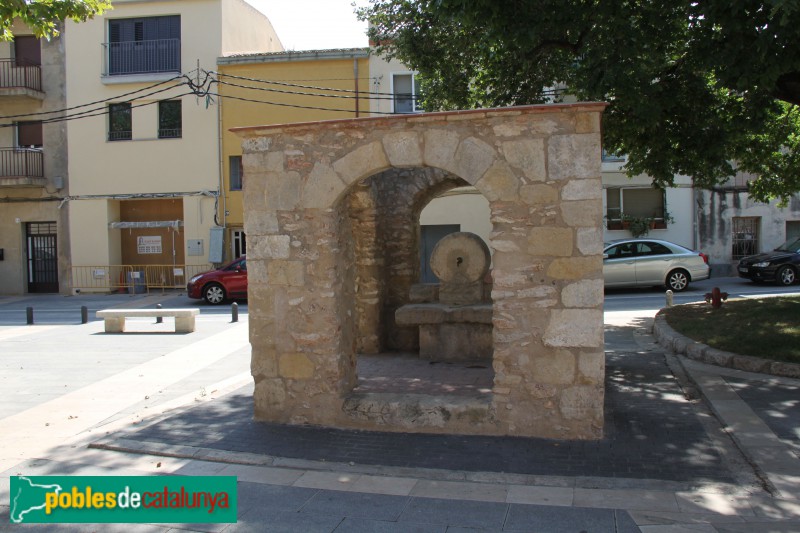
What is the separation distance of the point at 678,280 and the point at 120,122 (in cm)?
1869

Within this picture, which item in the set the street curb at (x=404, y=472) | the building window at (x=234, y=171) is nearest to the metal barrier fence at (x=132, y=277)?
the building window at (x=234, y=171)

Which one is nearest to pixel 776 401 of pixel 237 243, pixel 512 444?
pixel 512 444

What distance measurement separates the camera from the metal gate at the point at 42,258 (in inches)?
916

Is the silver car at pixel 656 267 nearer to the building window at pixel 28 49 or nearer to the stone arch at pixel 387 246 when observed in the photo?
the stone arch at pixel 387 246

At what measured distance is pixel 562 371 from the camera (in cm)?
558

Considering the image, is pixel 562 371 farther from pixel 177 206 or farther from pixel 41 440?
pixel 177 206

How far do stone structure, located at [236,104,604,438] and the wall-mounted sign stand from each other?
58.7 ft

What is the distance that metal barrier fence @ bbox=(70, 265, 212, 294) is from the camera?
861 inches

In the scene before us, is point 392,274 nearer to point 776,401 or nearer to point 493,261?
point 493,261

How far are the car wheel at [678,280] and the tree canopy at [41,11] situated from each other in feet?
49.1

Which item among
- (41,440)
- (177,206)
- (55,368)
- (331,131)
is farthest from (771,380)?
(177,206)

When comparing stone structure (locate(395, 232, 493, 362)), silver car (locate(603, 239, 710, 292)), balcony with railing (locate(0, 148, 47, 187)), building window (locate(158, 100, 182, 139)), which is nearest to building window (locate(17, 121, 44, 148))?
balcony with railing (locate(0, 148, 47, 187))

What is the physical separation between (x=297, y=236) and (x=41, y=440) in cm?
311

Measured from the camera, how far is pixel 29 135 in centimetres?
2303
